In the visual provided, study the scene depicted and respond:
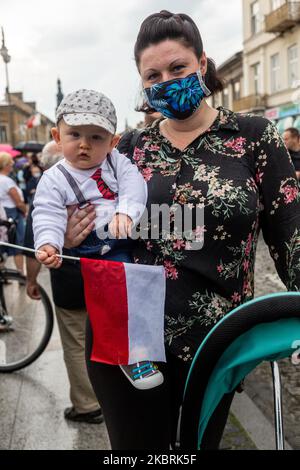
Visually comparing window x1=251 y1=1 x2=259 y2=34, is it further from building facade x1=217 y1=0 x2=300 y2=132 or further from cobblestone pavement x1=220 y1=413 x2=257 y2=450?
cobblestone pavement x1=220 y1=413 x2=257 y2=450

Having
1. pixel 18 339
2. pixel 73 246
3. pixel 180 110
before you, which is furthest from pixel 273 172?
pixel 18 339

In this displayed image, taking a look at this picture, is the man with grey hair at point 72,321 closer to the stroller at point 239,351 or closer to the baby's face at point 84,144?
the baby's face at point 84,144

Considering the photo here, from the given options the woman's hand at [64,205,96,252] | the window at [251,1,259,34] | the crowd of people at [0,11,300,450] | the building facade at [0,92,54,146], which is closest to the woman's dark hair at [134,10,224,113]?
the crowd of people at [0,11,300,450]

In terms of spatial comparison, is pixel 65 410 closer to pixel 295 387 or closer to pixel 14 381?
pixel 14 381

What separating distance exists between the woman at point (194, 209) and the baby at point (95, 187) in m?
0.07

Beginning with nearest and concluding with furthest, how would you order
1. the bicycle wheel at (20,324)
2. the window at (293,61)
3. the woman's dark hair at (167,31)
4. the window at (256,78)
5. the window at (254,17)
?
the woman's dark hair at (167,31) < the bicycle wheel at (20,324) < the window at (293,61) < the window at (254,17) < the window at (256,78)

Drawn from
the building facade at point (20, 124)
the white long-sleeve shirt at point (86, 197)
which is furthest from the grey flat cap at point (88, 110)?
the building facade at point (20, 124)

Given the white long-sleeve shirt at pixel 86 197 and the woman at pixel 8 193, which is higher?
the woman at pixel 8 193

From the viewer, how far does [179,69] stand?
5.59 feet

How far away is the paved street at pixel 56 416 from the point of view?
299 cm

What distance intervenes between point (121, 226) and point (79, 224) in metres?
0.15

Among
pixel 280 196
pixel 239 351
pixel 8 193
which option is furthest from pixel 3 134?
pixel 239 351

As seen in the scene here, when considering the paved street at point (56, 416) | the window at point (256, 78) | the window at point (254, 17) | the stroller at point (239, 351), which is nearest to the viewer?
the stroller at point (239, 351)

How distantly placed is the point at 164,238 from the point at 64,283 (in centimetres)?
146
